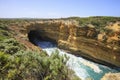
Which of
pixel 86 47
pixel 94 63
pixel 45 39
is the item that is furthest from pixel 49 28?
pixel 94 63

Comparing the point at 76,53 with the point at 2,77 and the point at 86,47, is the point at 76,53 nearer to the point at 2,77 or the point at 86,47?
the point at 86,47

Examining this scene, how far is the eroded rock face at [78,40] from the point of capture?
31.0 m

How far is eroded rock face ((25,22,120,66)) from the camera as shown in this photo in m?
31.0

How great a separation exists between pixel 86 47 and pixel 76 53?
10.1ft

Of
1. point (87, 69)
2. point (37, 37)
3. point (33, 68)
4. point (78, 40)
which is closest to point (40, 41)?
point (37, 37)

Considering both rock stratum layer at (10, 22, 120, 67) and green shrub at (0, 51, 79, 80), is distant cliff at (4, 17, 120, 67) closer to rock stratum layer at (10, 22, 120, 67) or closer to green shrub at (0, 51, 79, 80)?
rock stratum layer at (10, 22, 120, 67)

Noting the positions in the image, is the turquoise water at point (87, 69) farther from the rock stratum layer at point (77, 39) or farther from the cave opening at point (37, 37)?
the cave opening at point (37, 37)

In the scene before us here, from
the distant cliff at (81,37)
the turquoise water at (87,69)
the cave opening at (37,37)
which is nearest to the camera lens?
the turquoise water at (87,69)

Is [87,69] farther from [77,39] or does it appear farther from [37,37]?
[37,37]

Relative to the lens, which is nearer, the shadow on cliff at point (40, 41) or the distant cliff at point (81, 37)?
the distant cliff at point (81, 37)

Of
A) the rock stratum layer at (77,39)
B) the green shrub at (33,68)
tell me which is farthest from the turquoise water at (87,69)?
the green shrub at (33,68)

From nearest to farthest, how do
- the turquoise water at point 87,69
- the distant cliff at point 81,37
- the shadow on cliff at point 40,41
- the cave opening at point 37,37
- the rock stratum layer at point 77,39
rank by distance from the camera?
the turquoise water at point 87,69, the distant cliff at point 81,37, the rock stratum layer at point 77,39, the shadow on cliff at point 40,41, the cave opening at point 37,37

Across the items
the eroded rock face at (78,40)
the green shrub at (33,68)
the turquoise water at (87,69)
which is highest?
the green shrub at (33,68)

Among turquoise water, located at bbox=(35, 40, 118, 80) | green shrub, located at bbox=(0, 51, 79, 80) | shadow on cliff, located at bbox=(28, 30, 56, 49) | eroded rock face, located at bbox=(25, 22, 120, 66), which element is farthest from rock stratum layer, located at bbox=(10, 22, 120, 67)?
green shrub, located at bbox=(0, 51, 79, 80)
